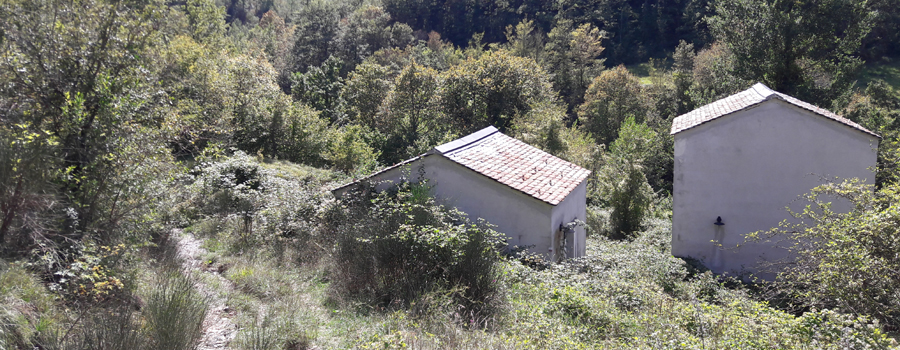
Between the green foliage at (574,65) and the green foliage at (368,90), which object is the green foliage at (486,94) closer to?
the green foliage at (368,90)

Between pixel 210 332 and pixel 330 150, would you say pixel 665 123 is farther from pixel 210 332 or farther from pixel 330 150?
pixel 210 332

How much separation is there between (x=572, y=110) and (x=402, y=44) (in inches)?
803

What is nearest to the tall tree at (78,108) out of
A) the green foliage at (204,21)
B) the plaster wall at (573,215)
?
the plaster wall at (573,215)

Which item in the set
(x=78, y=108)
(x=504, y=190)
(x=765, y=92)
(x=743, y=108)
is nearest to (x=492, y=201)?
(x=504, y=190)

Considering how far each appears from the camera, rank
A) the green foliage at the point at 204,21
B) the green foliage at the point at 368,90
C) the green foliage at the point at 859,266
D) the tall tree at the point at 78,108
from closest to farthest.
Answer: the tall tree at the point at 78,108, the green foliage at the point at 859,266, the green foliage at the point at 368,90, the green foliage at the point at 204,21

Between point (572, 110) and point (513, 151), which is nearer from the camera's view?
point (513, 151)

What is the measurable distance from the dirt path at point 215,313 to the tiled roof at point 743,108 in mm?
11884

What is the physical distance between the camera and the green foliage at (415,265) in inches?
276

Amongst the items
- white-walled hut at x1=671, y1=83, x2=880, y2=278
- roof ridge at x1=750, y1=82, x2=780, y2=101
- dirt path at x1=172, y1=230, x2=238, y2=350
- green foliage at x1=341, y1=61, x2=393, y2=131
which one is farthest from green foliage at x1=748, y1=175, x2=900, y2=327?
green foliage at x1=341, y1=61, x2=393, y2=131

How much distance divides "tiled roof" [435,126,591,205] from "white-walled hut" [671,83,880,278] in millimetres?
3197

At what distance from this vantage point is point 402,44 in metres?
52.7

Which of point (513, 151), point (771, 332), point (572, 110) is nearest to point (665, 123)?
point (572, 110)

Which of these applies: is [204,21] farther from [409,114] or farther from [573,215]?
[573,215]

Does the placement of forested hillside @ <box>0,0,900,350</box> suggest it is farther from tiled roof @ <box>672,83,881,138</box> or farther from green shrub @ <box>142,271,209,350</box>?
tiled roof @ <box>672,83,881,138</box>
